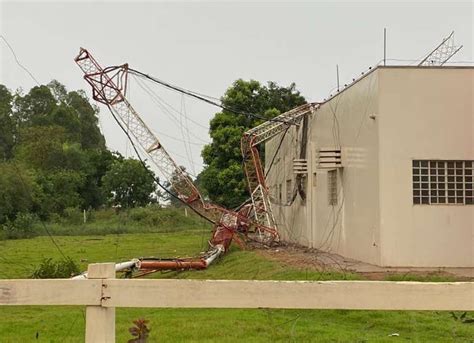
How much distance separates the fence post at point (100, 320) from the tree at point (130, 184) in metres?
40.5

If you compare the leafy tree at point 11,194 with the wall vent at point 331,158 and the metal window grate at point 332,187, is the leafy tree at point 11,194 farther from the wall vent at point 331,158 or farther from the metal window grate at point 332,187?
the wall vent at point 331,158

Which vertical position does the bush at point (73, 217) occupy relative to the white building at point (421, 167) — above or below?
below

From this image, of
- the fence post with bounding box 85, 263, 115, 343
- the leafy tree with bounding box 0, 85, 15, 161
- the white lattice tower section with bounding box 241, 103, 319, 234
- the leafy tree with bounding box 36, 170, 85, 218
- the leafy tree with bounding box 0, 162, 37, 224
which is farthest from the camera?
the leafy tree with bounding box 0, 85, 15, 161

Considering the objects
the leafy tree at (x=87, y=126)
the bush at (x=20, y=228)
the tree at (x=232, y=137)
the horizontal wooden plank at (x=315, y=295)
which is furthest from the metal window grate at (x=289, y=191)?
the leafy tree at (x=87, y=126)

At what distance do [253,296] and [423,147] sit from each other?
1486cm

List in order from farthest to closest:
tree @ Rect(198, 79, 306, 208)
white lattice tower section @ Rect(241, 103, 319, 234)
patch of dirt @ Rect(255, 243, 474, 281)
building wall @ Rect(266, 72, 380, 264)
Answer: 1. tree @ Rect(198, 79, 306, 208)
2. white lattice tower section @ Rect(241, 103, 319, 234)
3. building wall @ Rect(266, 72, 380, 264)
4. patch of dirt @ Rect(255, 243, 474, 281)

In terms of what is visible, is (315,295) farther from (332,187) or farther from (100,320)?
(332,187)

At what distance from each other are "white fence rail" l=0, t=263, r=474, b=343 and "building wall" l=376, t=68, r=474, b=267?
1400 centimetres

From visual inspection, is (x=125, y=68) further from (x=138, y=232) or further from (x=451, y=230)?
(x=138, y=232)

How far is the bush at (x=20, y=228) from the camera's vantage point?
42.5 metres

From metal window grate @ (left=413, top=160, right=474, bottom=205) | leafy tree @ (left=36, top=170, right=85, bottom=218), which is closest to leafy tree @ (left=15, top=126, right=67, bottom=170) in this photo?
leafy tree @ (left=36, top=170, right=85, bottom=218)

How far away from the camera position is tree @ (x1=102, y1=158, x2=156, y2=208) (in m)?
45.9

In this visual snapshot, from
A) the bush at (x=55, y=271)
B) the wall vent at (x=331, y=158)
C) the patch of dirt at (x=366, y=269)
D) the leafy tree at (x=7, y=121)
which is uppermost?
the leafy tree at (x=7, y=121)

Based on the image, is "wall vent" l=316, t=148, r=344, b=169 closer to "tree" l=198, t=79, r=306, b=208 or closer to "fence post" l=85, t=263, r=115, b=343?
"fence post" l=85, t=263, r=115, b=343
